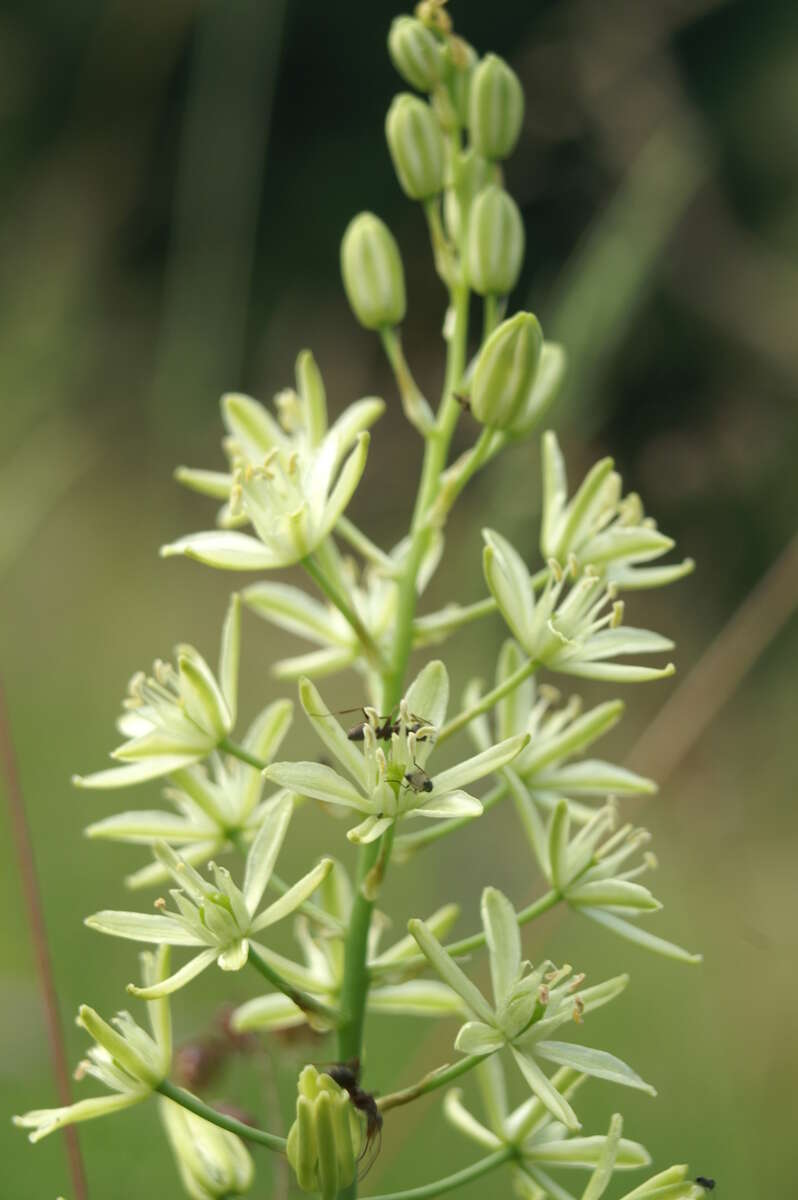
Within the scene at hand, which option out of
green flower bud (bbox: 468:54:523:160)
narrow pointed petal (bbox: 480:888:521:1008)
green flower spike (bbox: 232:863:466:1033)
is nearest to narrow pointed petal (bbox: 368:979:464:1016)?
green flower spike (bbox: 232:863:466:1033)

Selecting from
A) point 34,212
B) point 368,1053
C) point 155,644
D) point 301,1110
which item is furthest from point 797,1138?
point 34,212

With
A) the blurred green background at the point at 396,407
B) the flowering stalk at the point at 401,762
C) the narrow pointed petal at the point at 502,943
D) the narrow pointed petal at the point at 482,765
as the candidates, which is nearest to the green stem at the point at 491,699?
the flowering stalk at the point at 401,762

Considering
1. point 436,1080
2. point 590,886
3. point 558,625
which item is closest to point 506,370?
point 558,625

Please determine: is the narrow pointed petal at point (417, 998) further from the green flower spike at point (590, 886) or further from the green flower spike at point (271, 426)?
the green flower spike at point (271, 426)

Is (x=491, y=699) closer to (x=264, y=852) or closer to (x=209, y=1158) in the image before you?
(x=264, y=852)

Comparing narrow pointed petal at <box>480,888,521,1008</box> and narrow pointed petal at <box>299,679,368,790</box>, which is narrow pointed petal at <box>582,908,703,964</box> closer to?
narrow pointed petal at <box>480,888,521,1008</box>

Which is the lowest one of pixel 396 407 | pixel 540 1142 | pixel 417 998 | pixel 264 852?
pixel 540 1142
